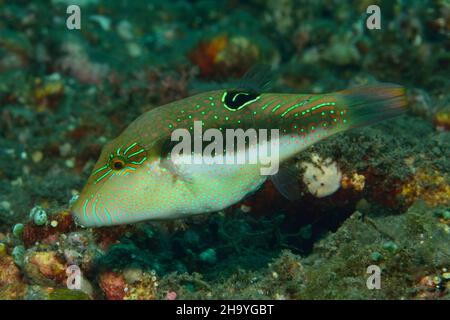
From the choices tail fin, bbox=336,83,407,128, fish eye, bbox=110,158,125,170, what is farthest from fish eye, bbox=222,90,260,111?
fish eye, bbox=110,158,125,170

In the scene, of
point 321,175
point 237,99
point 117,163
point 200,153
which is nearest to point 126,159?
point 117,163

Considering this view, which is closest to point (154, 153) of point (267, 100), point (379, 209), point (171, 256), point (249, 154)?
point (249, 154)

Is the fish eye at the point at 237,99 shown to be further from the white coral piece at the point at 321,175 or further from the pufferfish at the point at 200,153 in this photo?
the white coral piece at the point at 321,175

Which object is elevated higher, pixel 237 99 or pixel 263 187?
pixel 237 99

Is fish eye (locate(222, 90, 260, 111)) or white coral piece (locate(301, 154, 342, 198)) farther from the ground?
fish eye (locate(222, 90, 260, 111))

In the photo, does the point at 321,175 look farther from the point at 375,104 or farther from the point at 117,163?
the point at 117,163

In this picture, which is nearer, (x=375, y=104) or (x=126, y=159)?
(x=126, y=159)

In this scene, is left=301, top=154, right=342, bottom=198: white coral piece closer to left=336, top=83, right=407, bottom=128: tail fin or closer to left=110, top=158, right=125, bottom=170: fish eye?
left=336, top=83, right=407, bottom=128: tail fin

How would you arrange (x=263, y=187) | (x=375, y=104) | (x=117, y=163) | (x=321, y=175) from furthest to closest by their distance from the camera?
(x=263, y=187)
(x=321, y=175)
(x=375, y=104)
(x=117, y=163)
